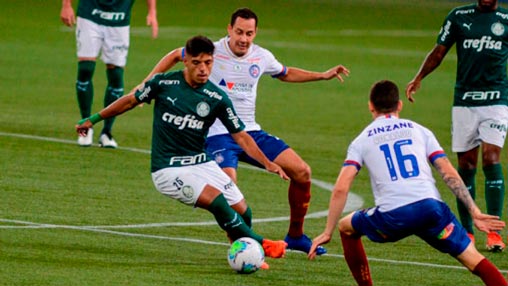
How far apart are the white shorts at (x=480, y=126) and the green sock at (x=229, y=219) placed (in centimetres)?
293

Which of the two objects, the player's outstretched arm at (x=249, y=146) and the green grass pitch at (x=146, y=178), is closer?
the green grass pitch at (x=146, y=178)

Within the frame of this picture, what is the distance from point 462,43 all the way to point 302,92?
1381cm

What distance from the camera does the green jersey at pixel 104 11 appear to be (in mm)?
18344

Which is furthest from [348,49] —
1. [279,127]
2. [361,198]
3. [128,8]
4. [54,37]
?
[361,198]

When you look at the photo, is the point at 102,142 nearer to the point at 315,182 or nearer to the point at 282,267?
the point at 315,182

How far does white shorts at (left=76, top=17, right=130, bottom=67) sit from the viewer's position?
18.3m

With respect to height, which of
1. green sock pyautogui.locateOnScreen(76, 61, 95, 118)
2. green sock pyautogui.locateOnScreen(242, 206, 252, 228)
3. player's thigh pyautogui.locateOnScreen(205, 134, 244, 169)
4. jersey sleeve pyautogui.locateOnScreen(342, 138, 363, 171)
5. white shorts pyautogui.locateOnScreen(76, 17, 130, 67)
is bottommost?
green sock pyautogui.locateOnScreen(76, 61, 95, 118)

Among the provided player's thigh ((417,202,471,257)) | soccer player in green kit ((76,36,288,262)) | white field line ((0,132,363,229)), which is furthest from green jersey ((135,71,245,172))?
player's thigh ((417,202,471,257))

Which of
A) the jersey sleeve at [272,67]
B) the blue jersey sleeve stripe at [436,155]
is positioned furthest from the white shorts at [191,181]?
the blue jersey sleeve stripe at [436,155]

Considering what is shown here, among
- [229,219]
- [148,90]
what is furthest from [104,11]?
[229,219]

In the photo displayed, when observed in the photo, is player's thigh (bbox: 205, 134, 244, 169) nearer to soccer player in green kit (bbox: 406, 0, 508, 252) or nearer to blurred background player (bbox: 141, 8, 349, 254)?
blurred background player (bbox: 141, 8, 349, 254)

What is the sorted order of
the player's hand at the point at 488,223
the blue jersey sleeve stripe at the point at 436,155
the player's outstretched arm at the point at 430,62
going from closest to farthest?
the player's hand at the point at 488,223 → the blue jersey sleeve stripe at the point at 436,155 → the player's outstretched arm at the point at 430,62

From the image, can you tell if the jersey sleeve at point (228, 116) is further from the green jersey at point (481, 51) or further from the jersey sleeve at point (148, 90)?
the green jersey at point (481, 51)

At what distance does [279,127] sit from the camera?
21.6m
